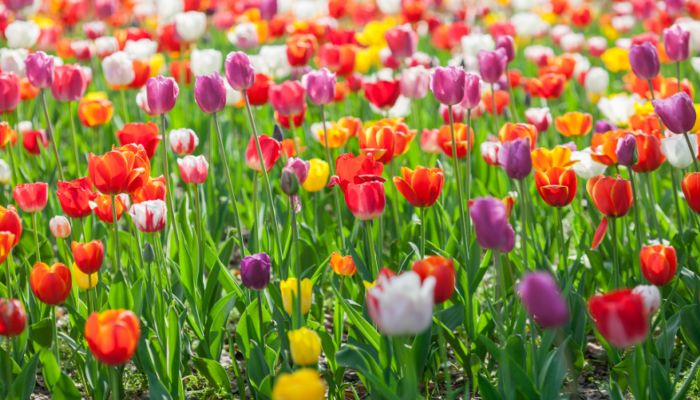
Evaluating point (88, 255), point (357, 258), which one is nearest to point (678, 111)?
point (357, 258)

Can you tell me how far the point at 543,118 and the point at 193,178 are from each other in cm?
144

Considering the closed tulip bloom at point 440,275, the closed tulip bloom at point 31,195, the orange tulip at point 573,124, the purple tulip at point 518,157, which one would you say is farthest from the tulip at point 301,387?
the orange tulip at point 573,124

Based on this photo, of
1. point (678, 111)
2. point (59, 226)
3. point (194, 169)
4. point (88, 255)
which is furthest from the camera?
point (194, 169)

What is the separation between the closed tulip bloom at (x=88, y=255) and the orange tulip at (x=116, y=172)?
0.16m

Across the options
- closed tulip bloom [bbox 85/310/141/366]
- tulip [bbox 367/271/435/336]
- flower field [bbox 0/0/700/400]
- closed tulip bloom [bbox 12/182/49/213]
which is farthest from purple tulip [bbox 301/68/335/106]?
tulip [bbox 367/271/435/336]

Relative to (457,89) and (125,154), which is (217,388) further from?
(457,89)

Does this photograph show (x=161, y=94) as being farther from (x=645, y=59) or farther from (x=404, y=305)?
(x=645, y=59)

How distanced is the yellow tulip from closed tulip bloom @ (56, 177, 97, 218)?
2.28 ft

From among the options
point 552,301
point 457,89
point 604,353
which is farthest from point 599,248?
point 552,301

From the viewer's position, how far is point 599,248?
3.02 meters

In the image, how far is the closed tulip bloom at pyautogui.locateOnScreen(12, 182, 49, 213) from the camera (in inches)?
107

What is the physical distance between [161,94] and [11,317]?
32.3 inches

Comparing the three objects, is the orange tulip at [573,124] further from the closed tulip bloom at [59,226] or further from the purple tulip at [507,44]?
the closed tulip bloom at [59,226]

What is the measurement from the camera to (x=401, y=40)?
4.04m
